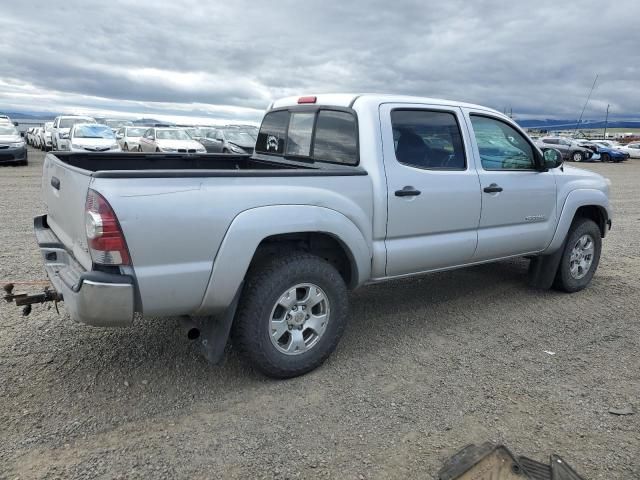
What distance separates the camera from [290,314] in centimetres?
363

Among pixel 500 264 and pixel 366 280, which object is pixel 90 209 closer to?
pixel 366 280

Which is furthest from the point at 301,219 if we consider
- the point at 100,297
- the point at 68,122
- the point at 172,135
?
the point at 68,122

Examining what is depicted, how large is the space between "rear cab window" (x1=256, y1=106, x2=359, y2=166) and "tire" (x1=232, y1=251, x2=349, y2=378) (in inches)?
38.7

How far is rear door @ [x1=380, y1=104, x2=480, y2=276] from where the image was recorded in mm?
4090

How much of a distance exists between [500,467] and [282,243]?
1.91 metres

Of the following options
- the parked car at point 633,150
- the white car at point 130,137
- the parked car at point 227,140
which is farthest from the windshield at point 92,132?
the parked car at point 633,150

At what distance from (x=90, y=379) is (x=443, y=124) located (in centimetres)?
334

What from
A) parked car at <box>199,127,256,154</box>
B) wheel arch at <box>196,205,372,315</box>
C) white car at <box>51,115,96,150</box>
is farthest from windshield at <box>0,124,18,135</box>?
wheel arch at <box>196,205,372,315</box>

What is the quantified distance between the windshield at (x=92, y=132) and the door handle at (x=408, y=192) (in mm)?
18690

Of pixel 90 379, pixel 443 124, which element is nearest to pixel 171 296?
pixel 90 379

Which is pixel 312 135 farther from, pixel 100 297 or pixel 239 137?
pixel 239 137

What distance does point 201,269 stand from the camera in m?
3.16

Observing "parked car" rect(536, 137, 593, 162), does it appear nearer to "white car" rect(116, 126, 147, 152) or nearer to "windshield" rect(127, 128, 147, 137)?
"windshield" rect(127, 128, 147, 137)

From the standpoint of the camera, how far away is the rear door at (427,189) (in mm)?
4090
